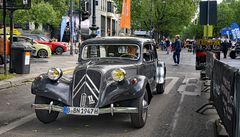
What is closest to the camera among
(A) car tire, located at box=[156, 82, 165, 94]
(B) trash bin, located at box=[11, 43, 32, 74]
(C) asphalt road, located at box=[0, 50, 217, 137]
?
(C) asphalt road, located at box=[0, 50, 217, 137]

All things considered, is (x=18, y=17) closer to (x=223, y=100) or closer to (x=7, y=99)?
(x=7, y=99)

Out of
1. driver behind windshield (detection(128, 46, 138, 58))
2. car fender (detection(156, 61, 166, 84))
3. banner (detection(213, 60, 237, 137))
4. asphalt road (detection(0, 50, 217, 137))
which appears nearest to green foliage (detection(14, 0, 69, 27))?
car fender (detection(156, 61, 166, 84))

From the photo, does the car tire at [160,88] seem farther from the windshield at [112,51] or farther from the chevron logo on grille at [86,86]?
the chevron logo on grille at [86,86]

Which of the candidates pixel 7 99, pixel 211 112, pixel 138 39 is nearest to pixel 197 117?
pixel 211 112

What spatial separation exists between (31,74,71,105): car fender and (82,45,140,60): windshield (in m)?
1.57

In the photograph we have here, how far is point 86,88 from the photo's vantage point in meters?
7.73

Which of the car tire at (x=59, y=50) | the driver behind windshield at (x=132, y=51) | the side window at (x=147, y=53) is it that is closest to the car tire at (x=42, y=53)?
the car tire at (x=59, y=50)

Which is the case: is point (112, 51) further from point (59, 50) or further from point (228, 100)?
point (59, 50)

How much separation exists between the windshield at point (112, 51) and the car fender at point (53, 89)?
5.14 feet

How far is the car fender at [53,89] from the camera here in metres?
7.81

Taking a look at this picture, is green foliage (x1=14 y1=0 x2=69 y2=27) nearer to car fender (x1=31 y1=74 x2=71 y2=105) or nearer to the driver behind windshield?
the driver behind windshield

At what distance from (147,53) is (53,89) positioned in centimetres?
305

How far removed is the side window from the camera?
9969 millimetres

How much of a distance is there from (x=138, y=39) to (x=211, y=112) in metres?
2.31
